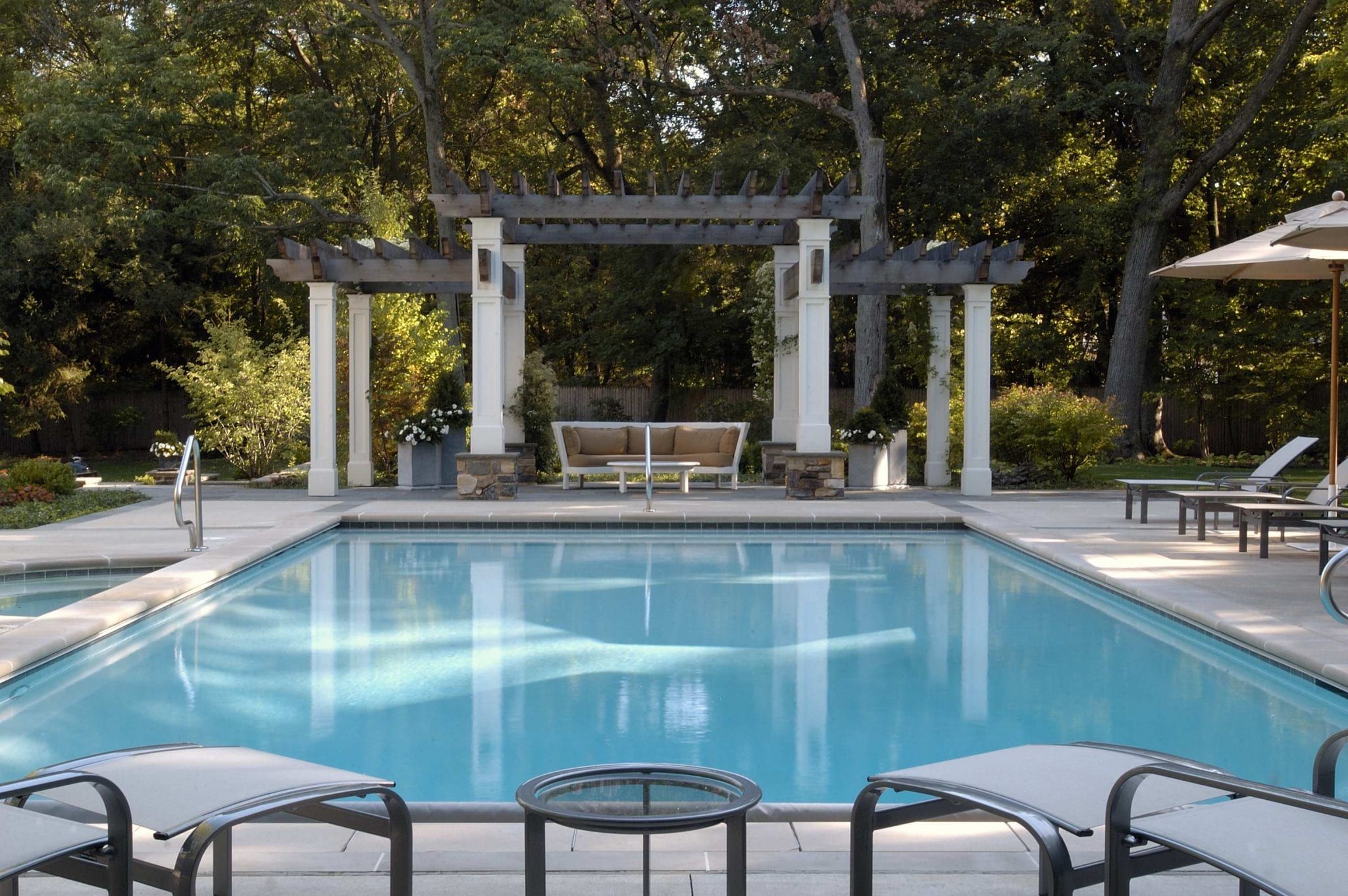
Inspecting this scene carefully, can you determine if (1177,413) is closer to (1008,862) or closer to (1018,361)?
(1018,361)

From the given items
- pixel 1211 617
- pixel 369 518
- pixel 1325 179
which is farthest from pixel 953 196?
pixel 1211 617

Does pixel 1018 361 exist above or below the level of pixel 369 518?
above

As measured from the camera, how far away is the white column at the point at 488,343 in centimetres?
1226

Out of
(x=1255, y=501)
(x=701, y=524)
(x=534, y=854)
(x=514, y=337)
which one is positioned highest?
(x=514, y=337)

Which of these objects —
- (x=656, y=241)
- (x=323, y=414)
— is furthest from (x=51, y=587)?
(x=656, y=241)

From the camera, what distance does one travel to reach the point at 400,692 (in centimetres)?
520

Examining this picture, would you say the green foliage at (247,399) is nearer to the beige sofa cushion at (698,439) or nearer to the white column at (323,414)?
the white column at (323,414)

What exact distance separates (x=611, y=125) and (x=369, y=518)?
13.9 meters

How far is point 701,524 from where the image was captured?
1087 cm

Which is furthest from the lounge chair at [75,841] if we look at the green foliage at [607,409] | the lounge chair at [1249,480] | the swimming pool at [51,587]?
the green foliage at [607,409]

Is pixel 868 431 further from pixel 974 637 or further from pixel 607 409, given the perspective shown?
pixel 607 409

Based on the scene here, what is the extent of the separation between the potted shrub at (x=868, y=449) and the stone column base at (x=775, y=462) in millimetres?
1043

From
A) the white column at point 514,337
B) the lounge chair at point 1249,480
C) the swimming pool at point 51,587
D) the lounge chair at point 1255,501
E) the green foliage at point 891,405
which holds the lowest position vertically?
the swimming pool at point 51,587

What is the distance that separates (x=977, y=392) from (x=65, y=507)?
9.43 meters
